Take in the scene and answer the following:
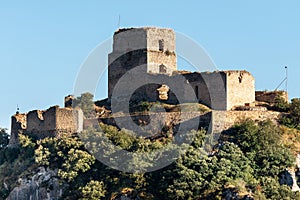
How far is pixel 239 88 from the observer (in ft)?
276

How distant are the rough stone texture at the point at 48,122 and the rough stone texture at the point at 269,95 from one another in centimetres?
1413

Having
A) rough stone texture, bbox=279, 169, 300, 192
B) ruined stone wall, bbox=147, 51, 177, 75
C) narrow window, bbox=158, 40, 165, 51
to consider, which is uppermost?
narrow window, bbox=158, 40, 165, 51

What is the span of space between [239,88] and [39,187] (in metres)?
16.6

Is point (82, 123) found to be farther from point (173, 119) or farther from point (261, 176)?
point (261, 176)

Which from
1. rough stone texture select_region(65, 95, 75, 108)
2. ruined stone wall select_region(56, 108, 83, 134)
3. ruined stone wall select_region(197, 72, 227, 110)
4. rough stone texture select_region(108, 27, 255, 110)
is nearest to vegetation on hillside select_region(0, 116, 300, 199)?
ruined stone wall select_region(56, 108, 83, 134)

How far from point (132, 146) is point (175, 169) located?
187 inches

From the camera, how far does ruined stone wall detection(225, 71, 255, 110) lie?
83.2 m

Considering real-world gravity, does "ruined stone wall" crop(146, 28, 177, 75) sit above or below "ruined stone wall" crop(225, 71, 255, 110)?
above

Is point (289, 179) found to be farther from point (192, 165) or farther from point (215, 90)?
point (215, 90)

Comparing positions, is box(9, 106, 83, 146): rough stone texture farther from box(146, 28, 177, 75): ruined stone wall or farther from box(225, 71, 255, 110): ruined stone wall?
box(225, 71, 255, 110): ruined stone wall

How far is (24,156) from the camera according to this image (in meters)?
87.8

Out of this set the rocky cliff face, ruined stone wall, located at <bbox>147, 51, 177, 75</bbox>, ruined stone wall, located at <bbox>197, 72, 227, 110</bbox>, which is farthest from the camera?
ruined stone wall, located at <bbox>147, 51, 177, 75</bbox>

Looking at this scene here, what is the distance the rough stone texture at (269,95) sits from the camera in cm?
8806

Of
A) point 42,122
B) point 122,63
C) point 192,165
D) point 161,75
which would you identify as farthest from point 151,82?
point 192,165
